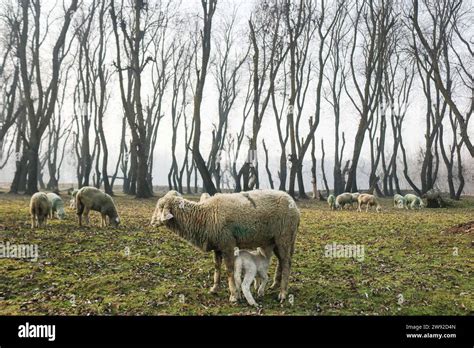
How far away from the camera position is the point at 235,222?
7504 mm

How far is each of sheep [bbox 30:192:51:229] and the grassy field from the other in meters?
0.39

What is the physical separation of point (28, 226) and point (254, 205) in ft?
31.3

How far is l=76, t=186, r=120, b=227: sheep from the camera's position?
14859 millimetres

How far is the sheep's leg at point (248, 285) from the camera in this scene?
6.94 meters

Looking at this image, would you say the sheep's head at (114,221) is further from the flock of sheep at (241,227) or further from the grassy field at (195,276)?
the flock of sheep at (241,227)

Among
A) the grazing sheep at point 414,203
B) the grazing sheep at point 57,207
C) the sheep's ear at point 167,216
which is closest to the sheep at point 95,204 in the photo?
the grazing sheep at point 57,207

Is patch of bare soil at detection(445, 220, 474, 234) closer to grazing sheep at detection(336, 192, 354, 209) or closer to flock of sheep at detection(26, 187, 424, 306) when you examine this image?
flock of sheep at detection(26, 187, 424, 306)

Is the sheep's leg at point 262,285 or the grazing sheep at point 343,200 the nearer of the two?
the sheep's leg at point 262,285

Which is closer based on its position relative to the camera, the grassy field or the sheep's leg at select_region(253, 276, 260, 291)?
the grassy field

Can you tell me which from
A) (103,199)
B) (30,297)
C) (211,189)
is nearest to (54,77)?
(211,189)

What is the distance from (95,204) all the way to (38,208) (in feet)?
6.07

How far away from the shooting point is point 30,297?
734 cm

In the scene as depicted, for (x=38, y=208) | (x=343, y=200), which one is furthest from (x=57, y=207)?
(x=343, y=200)

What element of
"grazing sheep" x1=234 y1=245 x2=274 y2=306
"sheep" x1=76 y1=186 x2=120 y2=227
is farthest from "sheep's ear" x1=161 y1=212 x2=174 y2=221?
"sheep" x1=76 y1=186 x2=120 y2=227
